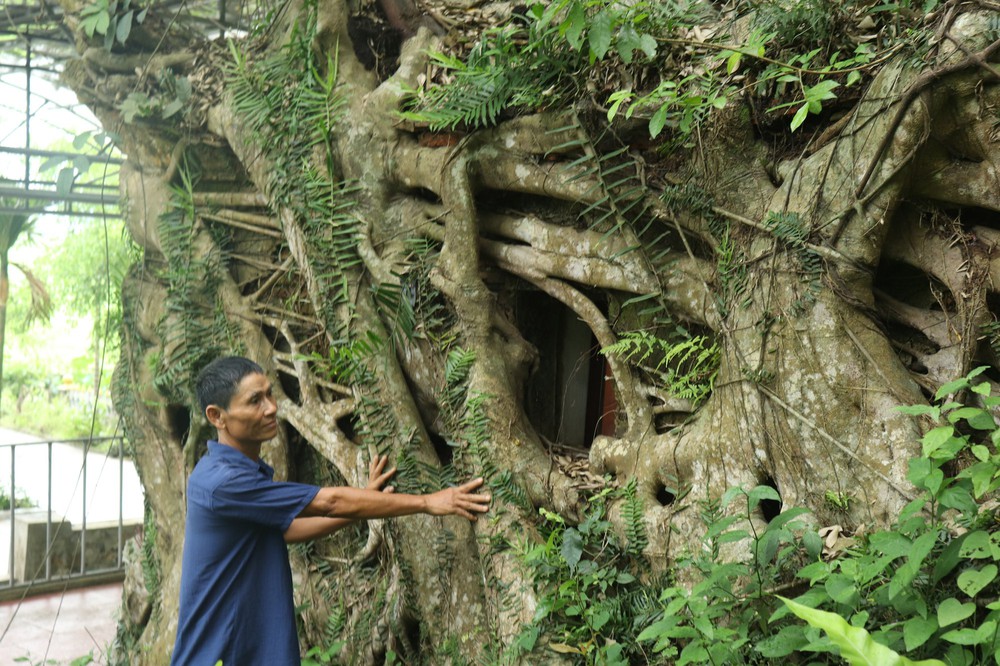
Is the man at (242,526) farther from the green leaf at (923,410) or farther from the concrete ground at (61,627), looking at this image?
the concrete ground at (61,627)

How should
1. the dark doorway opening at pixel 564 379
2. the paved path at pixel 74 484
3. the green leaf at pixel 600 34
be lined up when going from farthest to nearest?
1. the paved path at pixel 74 484
2. the dark doorway opening at pixel 564 379
3. the green leaf at pixel 600 34

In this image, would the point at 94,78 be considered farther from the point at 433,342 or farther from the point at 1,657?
the point at 1,657

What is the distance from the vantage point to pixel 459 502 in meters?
4.00

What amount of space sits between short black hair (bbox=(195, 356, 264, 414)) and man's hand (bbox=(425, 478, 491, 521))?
84 cm

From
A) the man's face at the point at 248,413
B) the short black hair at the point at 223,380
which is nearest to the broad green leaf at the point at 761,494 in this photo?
the man's face at the point at 248,413

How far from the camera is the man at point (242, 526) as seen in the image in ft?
11.7

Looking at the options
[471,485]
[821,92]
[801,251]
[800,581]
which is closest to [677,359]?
[801,251]

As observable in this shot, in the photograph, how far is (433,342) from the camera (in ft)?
15.3

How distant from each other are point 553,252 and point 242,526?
5.60 feet

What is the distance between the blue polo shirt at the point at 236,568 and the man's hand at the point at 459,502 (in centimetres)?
49

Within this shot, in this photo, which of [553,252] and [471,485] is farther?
[553,252]

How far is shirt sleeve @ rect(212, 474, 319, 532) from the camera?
3537 millimetres

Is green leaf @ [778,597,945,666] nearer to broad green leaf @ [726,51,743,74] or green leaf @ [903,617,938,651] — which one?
green leaf @ [903,617,938,651]

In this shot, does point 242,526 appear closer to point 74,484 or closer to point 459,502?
point 459,502
